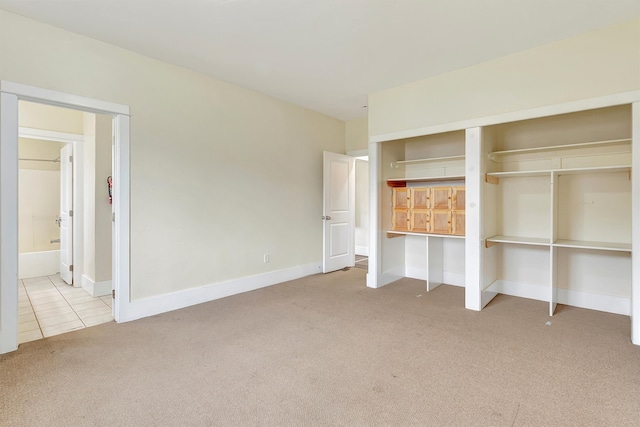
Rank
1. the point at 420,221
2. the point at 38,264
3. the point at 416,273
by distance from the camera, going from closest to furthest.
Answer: the point at 420,221
the point at 416,273
the point at 38,264

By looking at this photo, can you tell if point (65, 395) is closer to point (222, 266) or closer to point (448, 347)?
point (222, 266)

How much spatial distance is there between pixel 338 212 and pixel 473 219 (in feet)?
7.55

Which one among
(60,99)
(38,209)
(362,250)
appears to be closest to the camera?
(60,99)

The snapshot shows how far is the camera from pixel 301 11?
2443mm

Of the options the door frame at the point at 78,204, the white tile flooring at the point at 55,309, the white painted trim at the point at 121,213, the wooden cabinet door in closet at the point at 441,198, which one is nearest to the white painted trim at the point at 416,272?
the wooden cabinet door in closet at the point at 441,198

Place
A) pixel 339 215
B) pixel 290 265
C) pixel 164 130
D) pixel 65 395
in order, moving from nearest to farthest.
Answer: pixel 65 395
pixel 164 130
pixel 290 265
pixel 339 215

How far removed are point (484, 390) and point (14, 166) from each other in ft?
12.5

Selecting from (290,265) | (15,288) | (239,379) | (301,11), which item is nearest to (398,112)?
(301,11)

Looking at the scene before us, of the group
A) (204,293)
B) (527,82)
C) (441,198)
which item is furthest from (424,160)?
(204,293)

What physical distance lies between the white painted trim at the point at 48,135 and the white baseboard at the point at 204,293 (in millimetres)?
2656

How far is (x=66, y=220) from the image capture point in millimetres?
4551

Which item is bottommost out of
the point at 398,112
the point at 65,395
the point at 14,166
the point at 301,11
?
the point at 65,395

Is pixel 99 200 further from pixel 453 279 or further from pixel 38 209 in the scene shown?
pixel 453 279

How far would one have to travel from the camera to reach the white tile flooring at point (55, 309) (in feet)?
9.60
